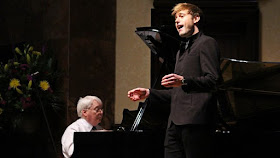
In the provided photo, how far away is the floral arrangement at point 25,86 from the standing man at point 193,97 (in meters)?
2.13

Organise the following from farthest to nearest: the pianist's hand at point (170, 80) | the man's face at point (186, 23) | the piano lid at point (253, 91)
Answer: the piano lid at point (253, 91) → the man's face at point (186, 23) → the pianist's hand at point (170, 80)

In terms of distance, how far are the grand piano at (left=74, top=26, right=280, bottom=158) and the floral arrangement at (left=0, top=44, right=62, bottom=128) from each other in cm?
112

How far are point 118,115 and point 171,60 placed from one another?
2137 mm

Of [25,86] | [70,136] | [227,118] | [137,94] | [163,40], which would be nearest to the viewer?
[137,94]

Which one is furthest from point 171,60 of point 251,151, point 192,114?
point 192,114

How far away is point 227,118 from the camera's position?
3.55m

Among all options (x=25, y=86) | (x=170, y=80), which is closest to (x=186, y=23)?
(x=170, y=80)

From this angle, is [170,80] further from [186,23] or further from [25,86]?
[25,86]

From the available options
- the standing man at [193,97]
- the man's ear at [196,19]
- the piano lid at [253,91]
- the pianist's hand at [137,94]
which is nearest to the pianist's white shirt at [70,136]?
the pianist's hand at [137,94]

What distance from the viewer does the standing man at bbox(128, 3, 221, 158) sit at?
2322mm

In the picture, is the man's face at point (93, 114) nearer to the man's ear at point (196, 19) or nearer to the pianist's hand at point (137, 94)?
the pianist's hand at point (137, 94)

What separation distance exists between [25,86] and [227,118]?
1967 mm

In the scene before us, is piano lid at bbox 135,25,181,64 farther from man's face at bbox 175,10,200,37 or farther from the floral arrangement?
the floral arrangement

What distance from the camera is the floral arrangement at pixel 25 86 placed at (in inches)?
174
